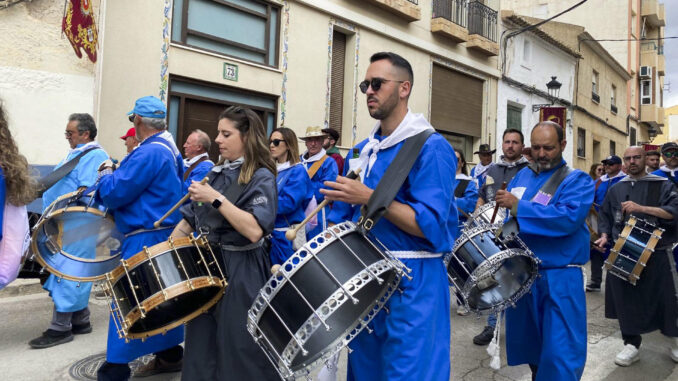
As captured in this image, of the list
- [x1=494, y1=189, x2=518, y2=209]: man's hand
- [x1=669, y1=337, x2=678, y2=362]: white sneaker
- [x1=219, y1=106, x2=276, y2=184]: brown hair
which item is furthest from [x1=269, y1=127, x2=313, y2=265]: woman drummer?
[x1=669, y1=337, x2=678, y2=362]: white sneaker

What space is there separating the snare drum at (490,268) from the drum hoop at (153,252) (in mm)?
1768

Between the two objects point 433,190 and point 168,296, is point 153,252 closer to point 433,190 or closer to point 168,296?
point 168,296

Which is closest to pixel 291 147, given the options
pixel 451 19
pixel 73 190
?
pixel 73 190

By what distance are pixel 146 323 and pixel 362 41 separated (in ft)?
→ 34.9

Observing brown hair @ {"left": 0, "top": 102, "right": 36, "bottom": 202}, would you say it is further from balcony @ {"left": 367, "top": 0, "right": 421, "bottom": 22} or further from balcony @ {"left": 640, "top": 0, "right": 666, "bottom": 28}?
balcony @ {"left": 640, "top": 0, "right": 666, "bottom": 28}

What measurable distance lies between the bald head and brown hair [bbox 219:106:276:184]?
4248 millimetres

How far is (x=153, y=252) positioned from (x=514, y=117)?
18.2m

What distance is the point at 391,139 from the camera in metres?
2.42

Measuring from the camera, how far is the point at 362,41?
1253cm

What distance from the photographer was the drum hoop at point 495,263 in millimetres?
3266

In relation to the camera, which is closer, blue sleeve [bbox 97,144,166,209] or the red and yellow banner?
blue sleeve [bbox 97,144,166,209]

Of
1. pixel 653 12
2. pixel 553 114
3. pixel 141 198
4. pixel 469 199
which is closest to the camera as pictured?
pixel 141 198

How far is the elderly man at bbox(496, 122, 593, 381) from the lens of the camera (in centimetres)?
338

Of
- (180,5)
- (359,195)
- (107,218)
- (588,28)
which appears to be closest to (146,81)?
(180,5)
